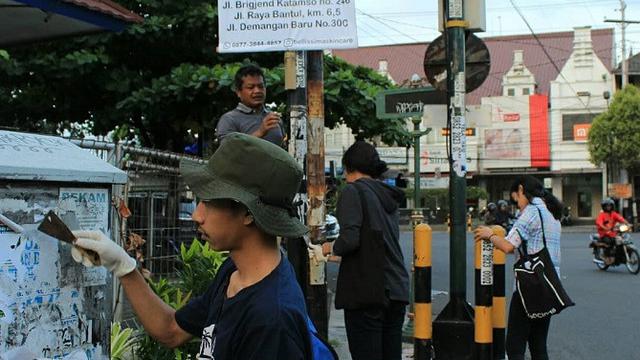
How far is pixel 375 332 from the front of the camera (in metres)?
4.29

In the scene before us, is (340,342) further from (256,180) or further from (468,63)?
(256,180)

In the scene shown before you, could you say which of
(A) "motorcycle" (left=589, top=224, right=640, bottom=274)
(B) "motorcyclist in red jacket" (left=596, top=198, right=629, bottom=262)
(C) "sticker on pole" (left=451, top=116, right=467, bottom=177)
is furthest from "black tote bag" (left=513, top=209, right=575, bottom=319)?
(B) "motorcyclist in red jacket" (left=596, top=198, right=629, bottom=262)

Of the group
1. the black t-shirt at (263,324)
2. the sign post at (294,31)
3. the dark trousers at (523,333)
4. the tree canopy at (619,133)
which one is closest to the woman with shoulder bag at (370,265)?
the sign post at (294,31)

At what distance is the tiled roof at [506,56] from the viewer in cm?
4688

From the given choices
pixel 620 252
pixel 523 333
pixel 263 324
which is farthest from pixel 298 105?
pixel 620 252

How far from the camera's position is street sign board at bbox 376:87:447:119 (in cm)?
658

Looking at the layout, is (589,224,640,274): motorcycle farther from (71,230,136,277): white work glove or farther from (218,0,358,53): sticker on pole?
(71,230,136,277): white work glove

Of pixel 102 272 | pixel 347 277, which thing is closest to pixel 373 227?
pixel 347 277

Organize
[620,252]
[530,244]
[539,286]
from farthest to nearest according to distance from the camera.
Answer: [620,252], [530,244], [539,286]

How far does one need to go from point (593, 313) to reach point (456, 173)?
15.8 ft

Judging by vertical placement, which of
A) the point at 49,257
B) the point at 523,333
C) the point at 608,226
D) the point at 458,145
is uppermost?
the point at 458,145

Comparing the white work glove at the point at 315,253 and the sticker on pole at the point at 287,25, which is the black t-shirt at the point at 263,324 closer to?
the sticker on pole at the point at 287,25

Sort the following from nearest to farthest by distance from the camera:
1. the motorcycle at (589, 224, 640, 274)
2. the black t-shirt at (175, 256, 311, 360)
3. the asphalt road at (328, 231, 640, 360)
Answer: the black t-shirt at (175, 256, 311, 360) < the asphalt road at (328, 231, 640, 360) < the motorcycle at (589, 224, 640, 274)

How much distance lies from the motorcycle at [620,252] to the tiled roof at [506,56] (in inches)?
1207
